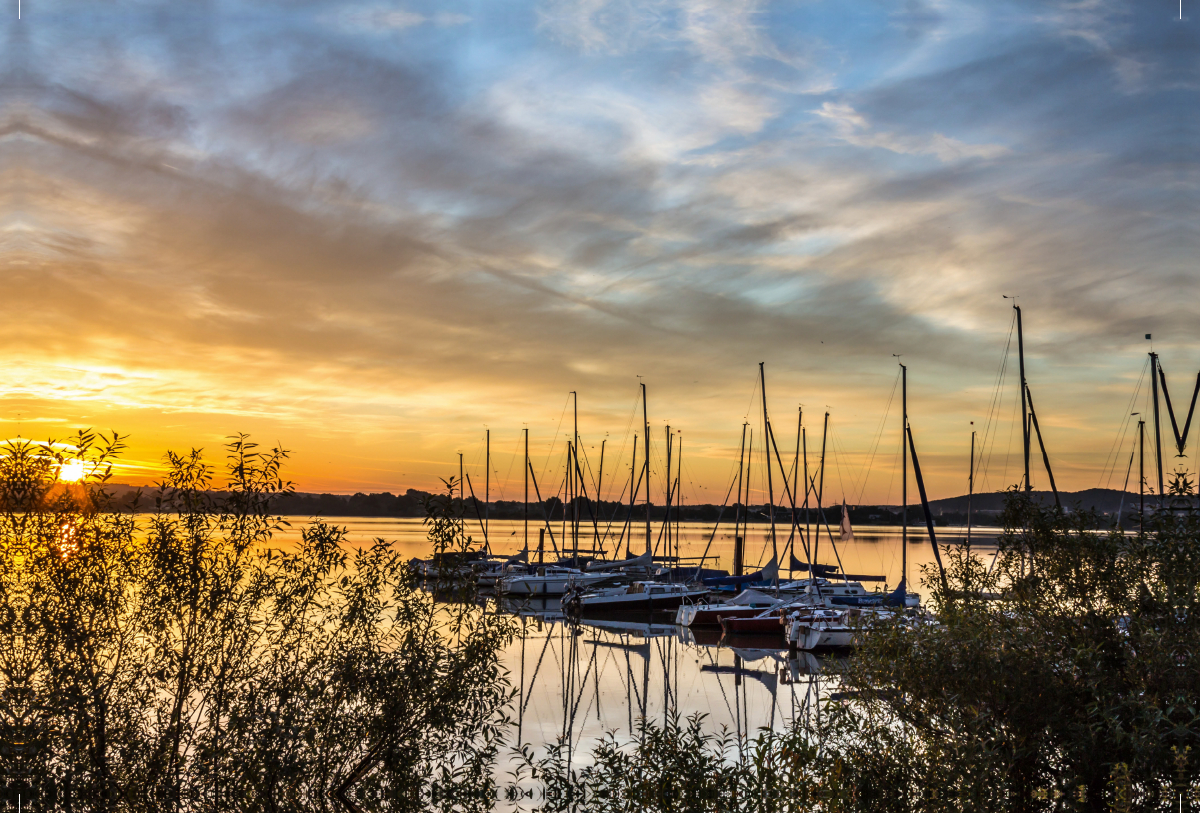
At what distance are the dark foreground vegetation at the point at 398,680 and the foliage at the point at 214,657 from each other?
4 centimetres

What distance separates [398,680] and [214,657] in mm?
2869

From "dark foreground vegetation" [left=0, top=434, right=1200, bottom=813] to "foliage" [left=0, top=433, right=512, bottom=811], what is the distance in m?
0.04

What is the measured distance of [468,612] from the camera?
14945 millimetres

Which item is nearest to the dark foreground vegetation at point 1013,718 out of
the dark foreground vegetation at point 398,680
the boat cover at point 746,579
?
the dark foreground vegetation at point 398,680

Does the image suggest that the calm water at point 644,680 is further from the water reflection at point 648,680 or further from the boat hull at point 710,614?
the boat hull at point 710,614

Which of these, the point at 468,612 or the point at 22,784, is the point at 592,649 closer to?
the point at 468,612

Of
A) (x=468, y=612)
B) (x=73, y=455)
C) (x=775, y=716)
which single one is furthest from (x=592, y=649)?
(x=73, y=455)

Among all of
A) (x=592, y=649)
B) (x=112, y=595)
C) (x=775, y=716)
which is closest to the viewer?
(x=112, y=595)

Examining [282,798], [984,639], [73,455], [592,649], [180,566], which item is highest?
[73,455]

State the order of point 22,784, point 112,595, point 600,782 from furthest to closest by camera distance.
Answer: point 112,595 < point 600,782 < point 22,784

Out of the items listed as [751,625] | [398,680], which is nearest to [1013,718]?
[398,680]

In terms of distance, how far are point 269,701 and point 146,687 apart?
6.28 ft

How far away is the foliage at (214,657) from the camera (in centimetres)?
1298

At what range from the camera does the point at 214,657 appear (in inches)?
551
